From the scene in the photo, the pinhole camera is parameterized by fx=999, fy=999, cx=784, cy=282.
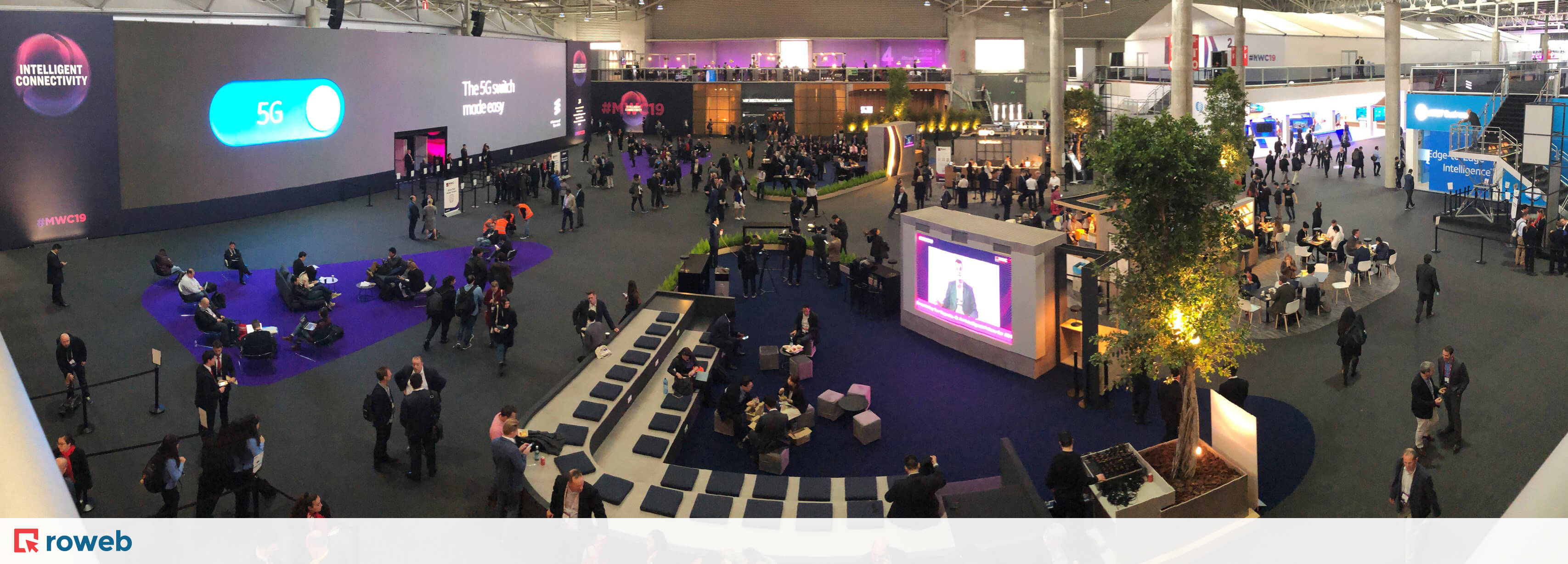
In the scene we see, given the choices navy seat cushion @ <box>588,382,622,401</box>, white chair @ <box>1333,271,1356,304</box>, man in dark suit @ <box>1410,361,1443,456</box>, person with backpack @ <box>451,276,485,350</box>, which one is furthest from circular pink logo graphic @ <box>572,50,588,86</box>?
man in dark suit @ <box>1410,361,1443,456</box>

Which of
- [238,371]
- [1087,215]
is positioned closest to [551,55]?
[1087,215]

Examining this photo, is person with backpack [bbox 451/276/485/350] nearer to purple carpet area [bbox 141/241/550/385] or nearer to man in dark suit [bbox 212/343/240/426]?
purple carpet area [bbox 141/241/550/385]

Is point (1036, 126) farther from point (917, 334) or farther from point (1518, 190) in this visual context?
point (917, 334)


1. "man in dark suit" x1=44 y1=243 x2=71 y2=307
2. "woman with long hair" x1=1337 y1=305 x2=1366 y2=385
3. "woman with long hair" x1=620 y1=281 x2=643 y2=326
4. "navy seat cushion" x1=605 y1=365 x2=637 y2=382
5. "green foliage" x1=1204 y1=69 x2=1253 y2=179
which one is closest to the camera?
"navy seat cushion" x1=605 y1=365 x2=637 y2=382

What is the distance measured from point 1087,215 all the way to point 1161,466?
9.71 metres

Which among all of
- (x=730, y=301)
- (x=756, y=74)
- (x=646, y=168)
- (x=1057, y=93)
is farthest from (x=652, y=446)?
(x=756, y=74)

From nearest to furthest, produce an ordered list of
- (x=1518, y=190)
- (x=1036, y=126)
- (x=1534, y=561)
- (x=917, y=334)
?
(x=1534, y=561)
(x=917, y=334)
(x=1518, y=190)
(x=1036, y=126)

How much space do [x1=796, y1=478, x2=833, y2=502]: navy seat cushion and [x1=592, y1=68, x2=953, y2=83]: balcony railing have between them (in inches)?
1430

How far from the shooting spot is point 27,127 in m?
17.4

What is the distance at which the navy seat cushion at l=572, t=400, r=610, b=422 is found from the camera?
9602mm

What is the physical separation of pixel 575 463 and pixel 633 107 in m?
36.4

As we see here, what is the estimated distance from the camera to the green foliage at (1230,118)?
1669 centimetres

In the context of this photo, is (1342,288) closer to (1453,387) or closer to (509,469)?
(1453,387)

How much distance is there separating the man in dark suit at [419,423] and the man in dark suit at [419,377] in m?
0.02
